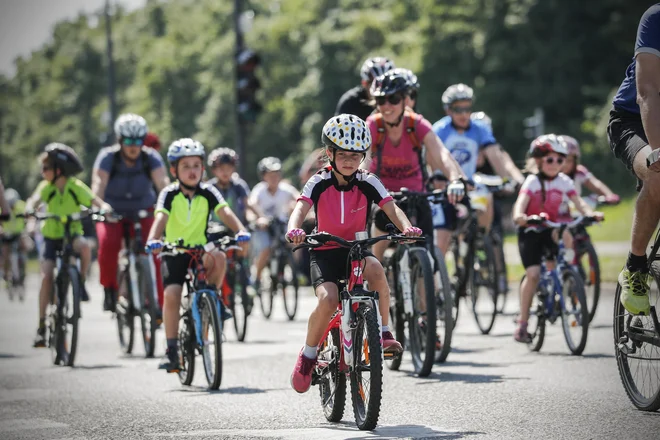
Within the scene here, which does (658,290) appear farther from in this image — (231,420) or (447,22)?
(447,22)

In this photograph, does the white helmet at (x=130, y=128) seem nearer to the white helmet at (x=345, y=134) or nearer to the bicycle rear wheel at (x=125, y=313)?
the bicycle rear wheel at (x=125, y=313)

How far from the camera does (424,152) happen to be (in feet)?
35.4

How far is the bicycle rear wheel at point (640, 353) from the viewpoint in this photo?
7.39 m

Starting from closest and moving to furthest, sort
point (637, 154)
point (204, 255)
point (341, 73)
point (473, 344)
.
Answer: point (637, 154) → point (204, 255) → point (473, 344) → point (341, 73)

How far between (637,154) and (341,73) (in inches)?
2054

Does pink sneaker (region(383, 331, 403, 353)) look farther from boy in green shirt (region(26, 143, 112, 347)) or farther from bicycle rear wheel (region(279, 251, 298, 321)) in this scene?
bicycle rear wheel (region(279, 251, 298, 321))

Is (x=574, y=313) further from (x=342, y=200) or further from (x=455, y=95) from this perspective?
(x=342, y=200)

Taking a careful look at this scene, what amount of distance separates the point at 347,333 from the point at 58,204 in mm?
6258

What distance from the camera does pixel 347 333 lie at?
296 inches

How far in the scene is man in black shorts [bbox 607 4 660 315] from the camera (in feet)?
22.9

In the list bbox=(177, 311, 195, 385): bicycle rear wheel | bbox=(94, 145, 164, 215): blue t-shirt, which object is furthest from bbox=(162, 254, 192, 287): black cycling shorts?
bbox=(94, 145, 164, 215): blue t-shirt

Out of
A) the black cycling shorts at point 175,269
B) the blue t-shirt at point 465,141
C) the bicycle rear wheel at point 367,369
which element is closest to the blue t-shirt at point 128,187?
the blue t-shirt at point 465,141

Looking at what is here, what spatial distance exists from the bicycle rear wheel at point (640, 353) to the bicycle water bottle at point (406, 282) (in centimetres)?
266

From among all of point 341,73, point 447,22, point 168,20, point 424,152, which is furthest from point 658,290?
point 168,20
